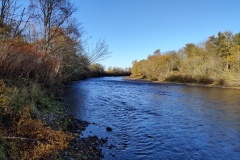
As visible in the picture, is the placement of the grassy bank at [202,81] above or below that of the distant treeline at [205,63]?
Result: below

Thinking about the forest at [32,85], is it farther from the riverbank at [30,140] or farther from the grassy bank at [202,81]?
the grassy bank at [202,81]

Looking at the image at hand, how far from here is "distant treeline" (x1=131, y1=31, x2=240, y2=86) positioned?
148 ft

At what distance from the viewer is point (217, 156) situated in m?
8.05

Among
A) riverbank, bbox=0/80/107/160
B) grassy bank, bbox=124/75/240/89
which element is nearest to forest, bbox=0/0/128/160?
riverbank, bbox=0/80/107/160

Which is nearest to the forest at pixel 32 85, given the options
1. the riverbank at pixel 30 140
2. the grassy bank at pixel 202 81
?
the riverbank at pixel 30 140

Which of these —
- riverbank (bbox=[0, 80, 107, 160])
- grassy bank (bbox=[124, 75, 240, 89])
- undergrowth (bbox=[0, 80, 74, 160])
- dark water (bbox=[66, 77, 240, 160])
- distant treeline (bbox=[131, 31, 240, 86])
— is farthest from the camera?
distant treeline (bbox=[131, 31, 240, 86])

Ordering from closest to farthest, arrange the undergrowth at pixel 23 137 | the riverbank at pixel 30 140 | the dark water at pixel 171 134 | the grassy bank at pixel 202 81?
the undergrowth at pixel 23 137, the riverbank at pixel 30 140, the dark water at pixel 171 134, the grassy bank at pixel 202 81

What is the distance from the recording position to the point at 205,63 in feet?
167

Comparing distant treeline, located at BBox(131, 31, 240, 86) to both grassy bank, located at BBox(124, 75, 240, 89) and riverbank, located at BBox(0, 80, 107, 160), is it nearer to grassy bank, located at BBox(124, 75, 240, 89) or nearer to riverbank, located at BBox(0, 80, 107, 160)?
grassy bank, located at BBox(124, 75, 240, 89)

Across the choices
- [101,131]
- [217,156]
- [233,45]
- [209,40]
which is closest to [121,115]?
[101,131]

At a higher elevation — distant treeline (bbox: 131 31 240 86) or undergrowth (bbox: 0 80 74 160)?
distant treeline (bbox: 131 31 240 86)

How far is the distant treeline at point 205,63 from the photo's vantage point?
45.2 m

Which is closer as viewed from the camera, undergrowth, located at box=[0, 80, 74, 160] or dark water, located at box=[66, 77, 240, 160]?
undergrowth, located at box=[0, 80, 74, 160]

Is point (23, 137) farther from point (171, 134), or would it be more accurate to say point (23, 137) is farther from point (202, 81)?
point (202, 81)
